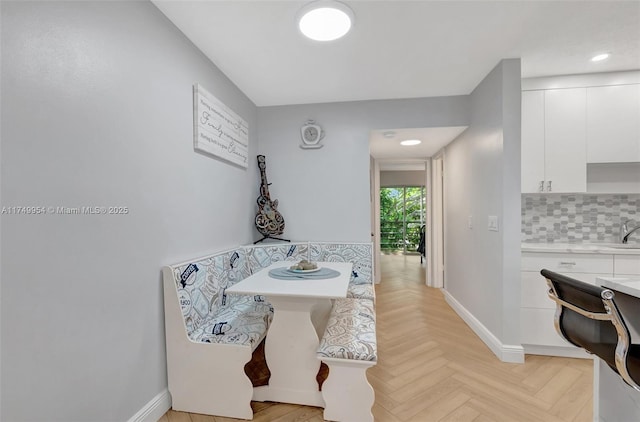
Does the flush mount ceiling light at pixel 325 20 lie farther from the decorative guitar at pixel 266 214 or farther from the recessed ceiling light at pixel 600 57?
the recessed ceiling light at pixel 600 57

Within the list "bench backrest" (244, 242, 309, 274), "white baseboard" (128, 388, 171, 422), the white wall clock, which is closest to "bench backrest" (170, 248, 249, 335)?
"bench backrest" (244, 242, 309, 274)

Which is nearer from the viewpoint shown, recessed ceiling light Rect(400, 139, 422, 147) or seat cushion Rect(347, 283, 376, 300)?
seat cushion Rect(347, 283, 376, 300)

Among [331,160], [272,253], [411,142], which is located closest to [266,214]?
[272,253]

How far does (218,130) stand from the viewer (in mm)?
2186

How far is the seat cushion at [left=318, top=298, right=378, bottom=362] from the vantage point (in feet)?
4.74

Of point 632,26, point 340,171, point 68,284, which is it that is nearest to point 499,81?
point 632,26

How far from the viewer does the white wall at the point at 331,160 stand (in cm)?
289

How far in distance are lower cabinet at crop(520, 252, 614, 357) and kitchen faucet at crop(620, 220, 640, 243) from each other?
0.65 meters

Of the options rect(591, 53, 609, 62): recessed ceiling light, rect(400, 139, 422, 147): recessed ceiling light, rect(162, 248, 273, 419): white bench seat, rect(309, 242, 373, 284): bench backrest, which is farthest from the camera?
rect(400, 139, 422, 147): recessed ceiling light

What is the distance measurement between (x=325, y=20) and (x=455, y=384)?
101 inches

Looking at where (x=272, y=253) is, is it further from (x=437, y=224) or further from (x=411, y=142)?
(x=437, y=224)

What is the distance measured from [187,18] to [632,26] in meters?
2.92

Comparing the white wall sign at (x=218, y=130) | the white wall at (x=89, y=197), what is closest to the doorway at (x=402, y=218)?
the white wall sign at (x=218, y=130)

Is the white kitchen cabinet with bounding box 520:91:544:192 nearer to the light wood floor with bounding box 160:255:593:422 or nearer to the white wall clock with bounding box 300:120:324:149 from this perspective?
the light wood floor with bounding box 160:255:593:422
